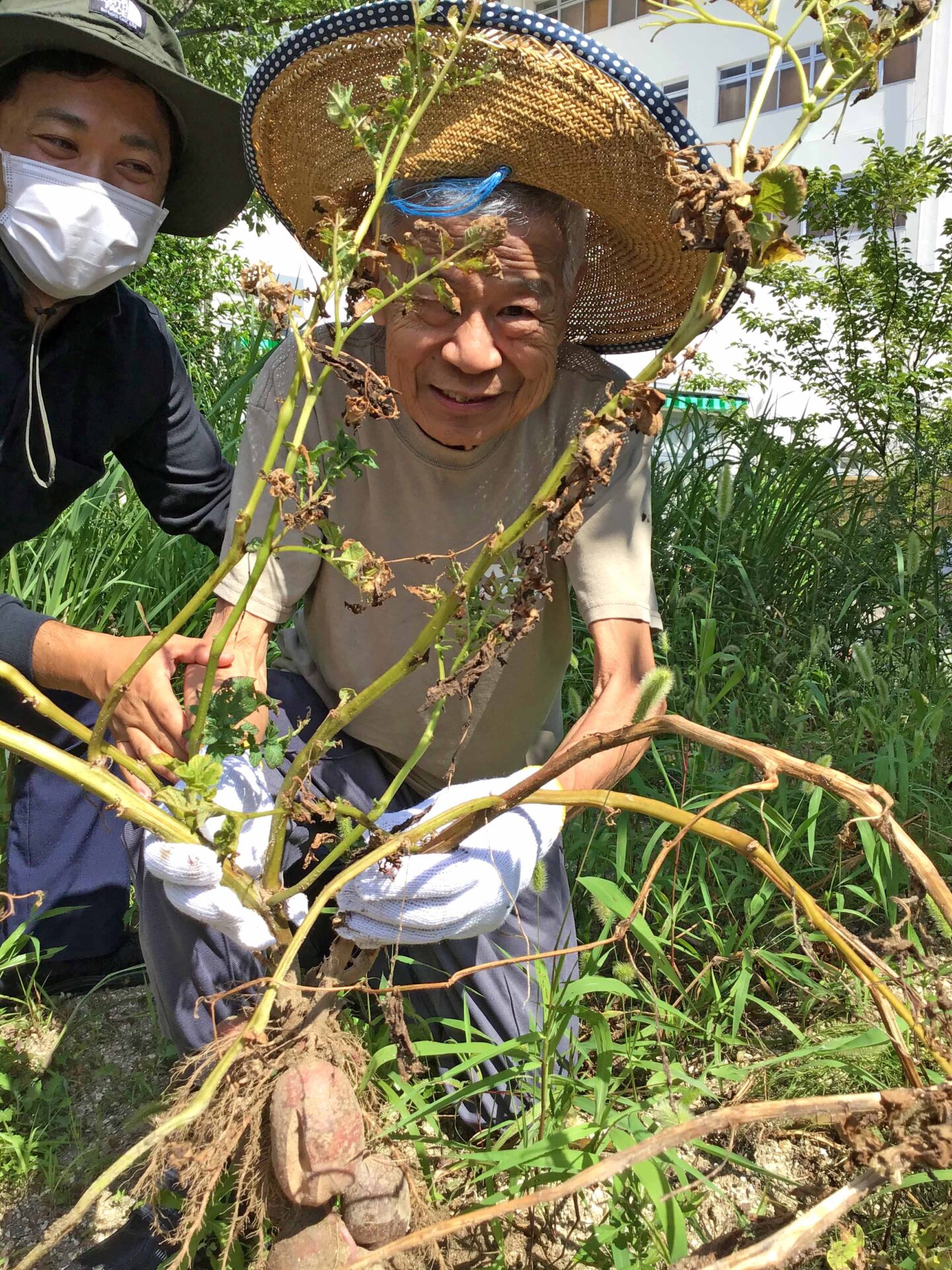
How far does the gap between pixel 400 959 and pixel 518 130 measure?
1.34 meters

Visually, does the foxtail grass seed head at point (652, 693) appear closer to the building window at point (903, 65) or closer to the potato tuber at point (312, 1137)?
the potato tuber at point (312, 1137)

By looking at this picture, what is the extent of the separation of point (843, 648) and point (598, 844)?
1.42m

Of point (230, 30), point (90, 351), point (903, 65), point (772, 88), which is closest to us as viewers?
point (90, 351)

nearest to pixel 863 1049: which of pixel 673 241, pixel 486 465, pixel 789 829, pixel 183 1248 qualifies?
pixel 789 829

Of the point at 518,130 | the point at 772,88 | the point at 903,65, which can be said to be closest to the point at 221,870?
the point at 518,130

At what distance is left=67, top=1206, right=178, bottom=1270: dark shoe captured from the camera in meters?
1.38

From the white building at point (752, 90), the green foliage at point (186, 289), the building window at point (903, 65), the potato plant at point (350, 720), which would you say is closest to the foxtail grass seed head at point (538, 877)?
the potato plant at point (350, 720)

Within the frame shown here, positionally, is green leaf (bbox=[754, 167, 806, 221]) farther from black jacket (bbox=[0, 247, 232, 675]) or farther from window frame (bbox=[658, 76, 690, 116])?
window frame (bbox=[658, 76, 690, 116])

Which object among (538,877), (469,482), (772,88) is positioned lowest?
(538,877)

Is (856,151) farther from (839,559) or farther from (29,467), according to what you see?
(29,467)

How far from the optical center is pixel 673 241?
1.75 m

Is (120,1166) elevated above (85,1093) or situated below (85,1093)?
above

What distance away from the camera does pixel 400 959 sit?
61.0 inches

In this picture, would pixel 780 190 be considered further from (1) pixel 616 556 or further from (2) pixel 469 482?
(2) pixel 469 482
